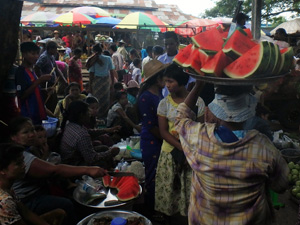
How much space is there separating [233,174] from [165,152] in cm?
153

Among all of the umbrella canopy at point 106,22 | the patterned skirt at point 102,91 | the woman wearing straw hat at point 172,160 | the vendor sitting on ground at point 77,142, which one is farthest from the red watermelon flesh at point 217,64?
the umbrella canopy at point 106,22

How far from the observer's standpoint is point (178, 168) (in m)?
3.05

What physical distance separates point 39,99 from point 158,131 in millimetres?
1962

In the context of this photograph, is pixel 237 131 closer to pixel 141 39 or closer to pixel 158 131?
pixel 158 131

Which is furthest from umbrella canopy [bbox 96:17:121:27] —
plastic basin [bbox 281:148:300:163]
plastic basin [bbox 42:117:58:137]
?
plastic basin [bbox 281:148:300:163]

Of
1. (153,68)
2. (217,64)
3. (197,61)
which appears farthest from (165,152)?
(217,64)

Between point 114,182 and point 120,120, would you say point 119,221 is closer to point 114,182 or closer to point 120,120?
point 114,182

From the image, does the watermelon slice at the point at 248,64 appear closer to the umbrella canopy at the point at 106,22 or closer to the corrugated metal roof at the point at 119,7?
the umbrella canopy at the point at 106,22

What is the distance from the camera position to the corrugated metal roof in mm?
23844

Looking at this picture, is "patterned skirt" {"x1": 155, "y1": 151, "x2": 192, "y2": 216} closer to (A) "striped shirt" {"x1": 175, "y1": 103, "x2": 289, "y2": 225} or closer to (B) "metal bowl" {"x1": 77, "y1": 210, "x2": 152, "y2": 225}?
(B) "metal bowl" {"x1": 77, "y1": 210, "x2": 152, "y2": 225}

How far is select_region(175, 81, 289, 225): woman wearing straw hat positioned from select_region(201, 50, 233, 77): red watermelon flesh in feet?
0.33

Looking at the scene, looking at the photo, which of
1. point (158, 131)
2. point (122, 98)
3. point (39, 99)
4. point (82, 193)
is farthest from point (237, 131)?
point (122, 98)

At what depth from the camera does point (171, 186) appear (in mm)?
3074

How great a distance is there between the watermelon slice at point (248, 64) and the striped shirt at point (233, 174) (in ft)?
0.99
